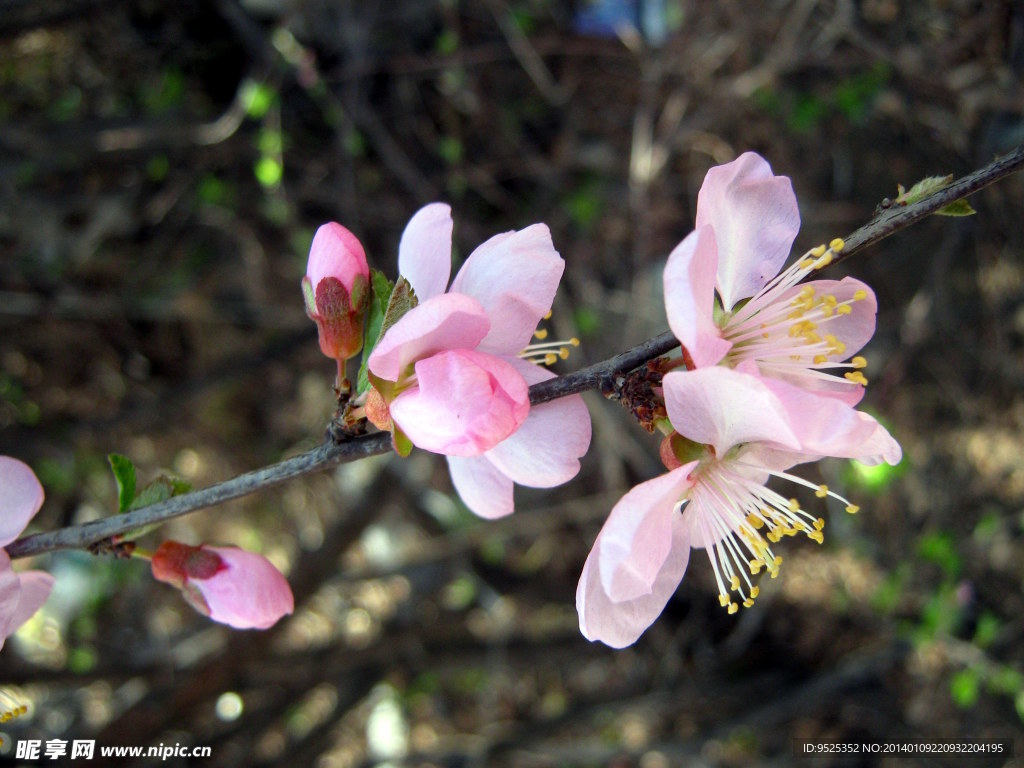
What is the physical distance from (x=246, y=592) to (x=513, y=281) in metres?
0.50

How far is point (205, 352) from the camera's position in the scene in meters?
3.06

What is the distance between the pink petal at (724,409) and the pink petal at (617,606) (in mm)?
150

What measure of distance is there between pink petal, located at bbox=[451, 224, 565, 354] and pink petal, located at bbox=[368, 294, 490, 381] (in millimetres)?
55

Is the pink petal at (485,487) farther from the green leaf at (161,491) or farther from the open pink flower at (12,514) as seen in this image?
the open pink flower at (12,514)

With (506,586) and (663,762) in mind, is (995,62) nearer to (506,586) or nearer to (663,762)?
(506,586)

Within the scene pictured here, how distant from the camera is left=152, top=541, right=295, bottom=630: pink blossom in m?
0.87

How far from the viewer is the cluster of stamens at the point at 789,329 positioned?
33.6 inches

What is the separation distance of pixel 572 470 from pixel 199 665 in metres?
1.92

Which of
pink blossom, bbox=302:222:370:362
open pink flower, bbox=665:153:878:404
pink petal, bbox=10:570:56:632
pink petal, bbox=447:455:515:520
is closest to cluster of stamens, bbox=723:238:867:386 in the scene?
open pink flower, bbox=665:153:878:404

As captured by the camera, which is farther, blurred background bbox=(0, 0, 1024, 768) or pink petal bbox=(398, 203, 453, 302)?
blurred background bbox=(0, 0, 1024, 768)

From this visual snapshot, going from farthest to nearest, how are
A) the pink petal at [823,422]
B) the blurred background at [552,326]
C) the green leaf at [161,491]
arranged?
the blurred background at [552,326], the green leaf at [161,491], the pink petal at [823,422]

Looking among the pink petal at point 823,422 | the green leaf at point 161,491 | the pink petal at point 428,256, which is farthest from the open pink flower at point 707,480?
the green leaf at point 161,491

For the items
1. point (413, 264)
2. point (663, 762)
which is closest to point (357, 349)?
point (413, 264)

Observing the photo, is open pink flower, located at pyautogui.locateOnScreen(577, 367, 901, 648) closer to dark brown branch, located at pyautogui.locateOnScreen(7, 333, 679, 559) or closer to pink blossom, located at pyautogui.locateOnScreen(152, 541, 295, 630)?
dark brown branch, located at pyautogui.locateOnScreen(7, 333, 679, 559)
